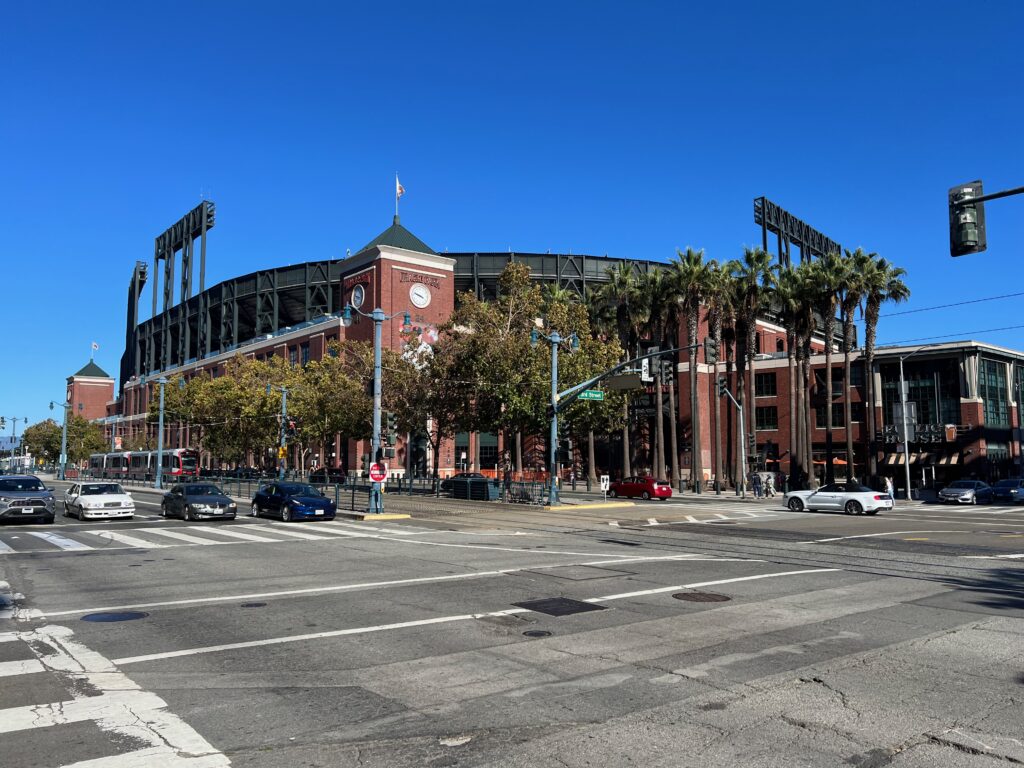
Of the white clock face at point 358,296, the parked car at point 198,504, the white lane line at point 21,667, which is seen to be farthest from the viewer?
the white clock face at point 358,296

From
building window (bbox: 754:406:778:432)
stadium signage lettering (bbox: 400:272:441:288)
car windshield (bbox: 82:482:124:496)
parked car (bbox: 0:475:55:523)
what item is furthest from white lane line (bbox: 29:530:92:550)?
building window (bbox: 754:406:778:432)

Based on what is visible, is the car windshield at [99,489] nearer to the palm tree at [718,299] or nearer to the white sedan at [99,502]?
the white sedan at [99,502]

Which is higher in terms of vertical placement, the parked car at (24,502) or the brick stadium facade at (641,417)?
the brick stadium facade at (641,417)

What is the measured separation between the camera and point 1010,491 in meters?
45.2

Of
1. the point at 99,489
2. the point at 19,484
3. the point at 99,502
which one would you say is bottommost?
the point at 99,502

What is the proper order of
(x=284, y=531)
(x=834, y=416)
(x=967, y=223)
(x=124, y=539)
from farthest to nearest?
(x=834, y=416) → (x=284, y=531) → (x=124, y=539) → (x=967, y=223)

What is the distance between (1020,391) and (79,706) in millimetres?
75992

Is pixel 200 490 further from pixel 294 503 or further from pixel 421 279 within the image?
pixel 421 279

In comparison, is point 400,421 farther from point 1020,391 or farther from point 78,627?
point 1020,391

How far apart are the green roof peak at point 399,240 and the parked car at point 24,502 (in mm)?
51669

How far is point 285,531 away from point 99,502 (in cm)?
865

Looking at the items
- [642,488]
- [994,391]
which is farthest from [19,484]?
[994,391]

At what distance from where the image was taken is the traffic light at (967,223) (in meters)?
12.2

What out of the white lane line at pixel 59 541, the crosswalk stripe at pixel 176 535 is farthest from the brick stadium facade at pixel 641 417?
the white lane line at pixel 59 541
